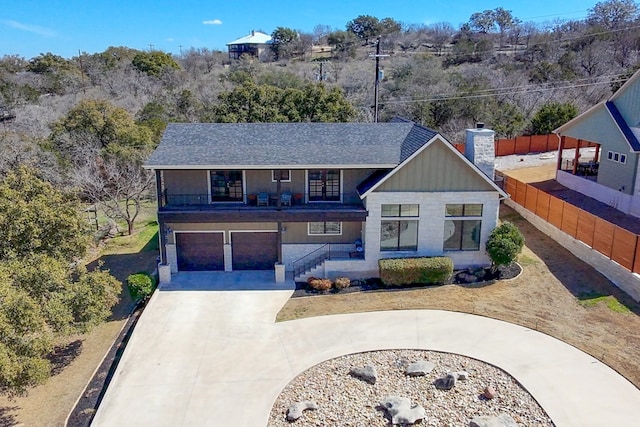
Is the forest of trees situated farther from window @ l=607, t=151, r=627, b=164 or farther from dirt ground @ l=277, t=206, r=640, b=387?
window @ l=607, t=151, r=627, b=164

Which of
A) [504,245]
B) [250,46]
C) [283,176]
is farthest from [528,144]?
[250,46]

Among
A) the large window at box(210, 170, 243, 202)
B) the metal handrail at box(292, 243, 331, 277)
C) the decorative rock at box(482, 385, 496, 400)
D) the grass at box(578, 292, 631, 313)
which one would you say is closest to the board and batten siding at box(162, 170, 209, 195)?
the large window at box(210, 170, 243, 202)

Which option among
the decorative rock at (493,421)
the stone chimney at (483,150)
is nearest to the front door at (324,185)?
the stone chimney at (483,150)

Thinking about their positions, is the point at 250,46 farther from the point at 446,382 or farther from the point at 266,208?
the point at 446,382

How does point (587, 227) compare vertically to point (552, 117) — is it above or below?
below

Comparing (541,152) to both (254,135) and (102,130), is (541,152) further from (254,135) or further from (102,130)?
(102,130)

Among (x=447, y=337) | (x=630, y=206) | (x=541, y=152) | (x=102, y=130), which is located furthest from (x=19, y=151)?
(x=541, y=152)
